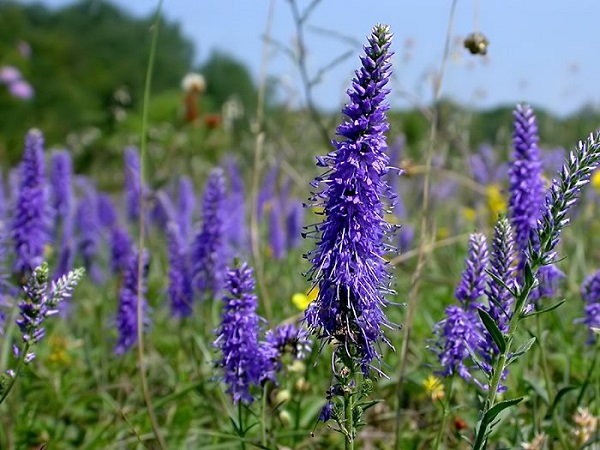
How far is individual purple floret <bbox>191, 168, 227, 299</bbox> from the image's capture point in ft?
12.1

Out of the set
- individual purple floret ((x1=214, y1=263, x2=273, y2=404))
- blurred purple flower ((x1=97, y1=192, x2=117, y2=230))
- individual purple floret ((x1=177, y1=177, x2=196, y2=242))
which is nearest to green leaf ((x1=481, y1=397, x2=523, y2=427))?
individual purple floret ((x1=214, y1=263, x2=273, y2=404))

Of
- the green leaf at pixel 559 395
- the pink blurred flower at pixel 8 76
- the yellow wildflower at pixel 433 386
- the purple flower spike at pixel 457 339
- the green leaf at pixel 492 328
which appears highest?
the pink blurred flower at pixel 8 76

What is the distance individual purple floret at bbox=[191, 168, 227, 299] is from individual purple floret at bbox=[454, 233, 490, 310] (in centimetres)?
164

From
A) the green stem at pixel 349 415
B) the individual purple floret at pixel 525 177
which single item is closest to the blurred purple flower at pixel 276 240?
the individual purple floret at pixel 525 177

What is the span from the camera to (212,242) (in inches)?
148

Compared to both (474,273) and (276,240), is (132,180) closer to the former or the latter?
(276,240)

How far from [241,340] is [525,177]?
3.68 ft

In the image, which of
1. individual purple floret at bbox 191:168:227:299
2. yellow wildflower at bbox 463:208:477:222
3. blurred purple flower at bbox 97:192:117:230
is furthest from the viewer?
blurred purple flower at bbox 97:192:117:230

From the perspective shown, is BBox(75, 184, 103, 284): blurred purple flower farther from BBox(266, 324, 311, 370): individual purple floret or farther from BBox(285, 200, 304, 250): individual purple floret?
BBox(266, 324, 311, 370): individual purple floret

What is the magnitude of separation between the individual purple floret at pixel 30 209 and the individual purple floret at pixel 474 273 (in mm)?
2295

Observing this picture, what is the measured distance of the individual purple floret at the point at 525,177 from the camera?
262 cm

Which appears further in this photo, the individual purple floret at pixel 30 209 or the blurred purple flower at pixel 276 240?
the blurred purple flower at pixel 276 240

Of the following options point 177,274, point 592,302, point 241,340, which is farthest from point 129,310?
point 592,302

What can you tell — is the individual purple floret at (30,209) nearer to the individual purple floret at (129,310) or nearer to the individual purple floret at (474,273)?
the individual purple floret at (129,310)
